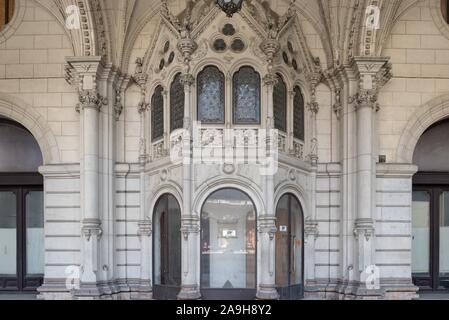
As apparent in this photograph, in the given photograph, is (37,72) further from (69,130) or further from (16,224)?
(16,224)

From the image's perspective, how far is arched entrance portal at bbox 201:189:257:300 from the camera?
51.1 ft

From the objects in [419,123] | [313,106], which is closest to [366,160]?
[419,123]

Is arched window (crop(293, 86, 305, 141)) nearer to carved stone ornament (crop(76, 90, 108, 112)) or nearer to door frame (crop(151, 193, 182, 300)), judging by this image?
door frame (crop(151, 193, 182, 300))

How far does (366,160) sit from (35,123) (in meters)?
10.2

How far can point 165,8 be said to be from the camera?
16.5 metres

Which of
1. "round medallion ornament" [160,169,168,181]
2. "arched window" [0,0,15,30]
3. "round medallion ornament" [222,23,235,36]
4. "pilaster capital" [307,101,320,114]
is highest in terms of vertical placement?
"arched window" [0,0,15,30]

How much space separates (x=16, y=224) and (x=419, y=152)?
1372 cm

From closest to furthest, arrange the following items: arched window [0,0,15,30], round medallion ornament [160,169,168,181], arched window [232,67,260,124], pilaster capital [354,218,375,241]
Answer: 1. pilaster capital [354,218,375,241]
2. arched window [232,67,260,124]
3. round medallion ornament [160,169,168,181]
4. arched window [0,0,15,30]

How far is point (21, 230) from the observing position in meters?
17.7

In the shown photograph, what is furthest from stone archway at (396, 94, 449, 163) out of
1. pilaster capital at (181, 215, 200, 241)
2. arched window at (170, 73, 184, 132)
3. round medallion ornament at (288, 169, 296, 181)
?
arched window at (170, 73, 184, 132)

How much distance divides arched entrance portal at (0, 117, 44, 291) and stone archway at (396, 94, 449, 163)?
11.7 meters

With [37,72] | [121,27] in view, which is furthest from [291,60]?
[37,72]

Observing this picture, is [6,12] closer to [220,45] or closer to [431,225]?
[220,45]

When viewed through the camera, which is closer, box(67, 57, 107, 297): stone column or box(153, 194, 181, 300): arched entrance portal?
box(67, 57, 107, 297): stone column
